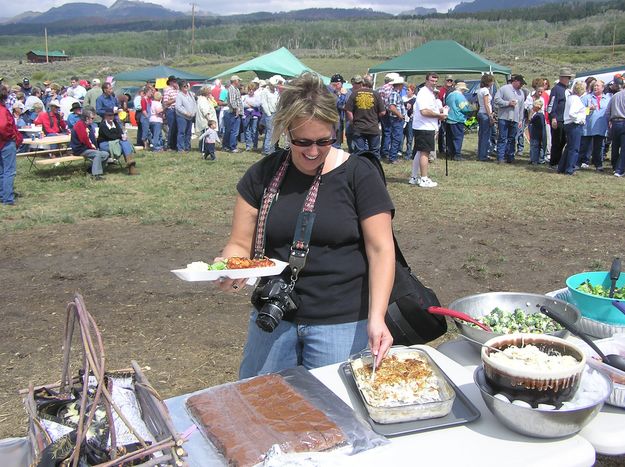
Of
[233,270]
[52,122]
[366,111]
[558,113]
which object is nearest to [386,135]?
[366,111]

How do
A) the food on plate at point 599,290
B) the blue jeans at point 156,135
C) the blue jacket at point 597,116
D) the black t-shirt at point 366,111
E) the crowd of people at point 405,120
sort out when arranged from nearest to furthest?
the food on plate at point 599,290, the black t-shirt at point 366,111, the crowd of people at point 405,120, the blue jacket at point 597,116, the blue jeans at point 156,135

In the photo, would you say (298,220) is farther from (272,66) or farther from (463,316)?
(272,66)

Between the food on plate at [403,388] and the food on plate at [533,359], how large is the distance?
195 millimetres

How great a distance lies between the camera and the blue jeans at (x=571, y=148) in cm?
1080

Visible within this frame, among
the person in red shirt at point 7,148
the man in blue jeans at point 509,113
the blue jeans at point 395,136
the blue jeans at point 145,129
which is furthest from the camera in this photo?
the blue jeans at point 145,129

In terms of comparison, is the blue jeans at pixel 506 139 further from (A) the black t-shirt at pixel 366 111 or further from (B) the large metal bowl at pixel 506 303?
(B) the large metal bowl at pixel 506 303

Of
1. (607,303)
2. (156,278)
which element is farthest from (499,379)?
(156,278)

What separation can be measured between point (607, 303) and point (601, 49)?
184 feet

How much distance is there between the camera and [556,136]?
11914 millimetres

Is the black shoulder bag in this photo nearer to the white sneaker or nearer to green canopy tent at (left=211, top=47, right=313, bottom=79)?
the white sneaker

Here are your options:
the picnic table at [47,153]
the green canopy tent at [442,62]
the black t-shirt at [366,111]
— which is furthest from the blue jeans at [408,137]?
the picnic table at [47,153]

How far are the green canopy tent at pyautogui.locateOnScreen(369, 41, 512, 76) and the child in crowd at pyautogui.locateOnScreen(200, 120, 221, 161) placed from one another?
6.18 m

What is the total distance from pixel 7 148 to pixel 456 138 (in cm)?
894

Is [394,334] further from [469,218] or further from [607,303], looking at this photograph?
[469,218]
